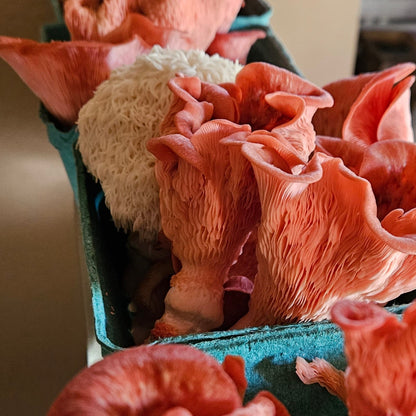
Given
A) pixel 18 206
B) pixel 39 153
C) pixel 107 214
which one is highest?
pixel 107 214

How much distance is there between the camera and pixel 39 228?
135 cm

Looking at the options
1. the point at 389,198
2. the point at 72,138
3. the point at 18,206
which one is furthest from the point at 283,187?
the point at 18,206

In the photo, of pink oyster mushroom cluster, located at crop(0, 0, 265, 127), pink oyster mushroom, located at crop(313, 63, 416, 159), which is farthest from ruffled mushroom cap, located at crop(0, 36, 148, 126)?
pink oyster mushroom, located at crop(313, 63, 416, 159)

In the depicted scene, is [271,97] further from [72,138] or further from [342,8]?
[342,8]

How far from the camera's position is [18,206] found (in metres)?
→ 1.36

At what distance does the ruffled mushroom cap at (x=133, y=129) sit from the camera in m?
0.65

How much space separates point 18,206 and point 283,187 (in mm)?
1097

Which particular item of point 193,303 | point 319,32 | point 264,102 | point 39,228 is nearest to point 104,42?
point 264,102

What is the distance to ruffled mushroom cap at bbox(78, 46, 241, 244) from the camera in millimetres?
646

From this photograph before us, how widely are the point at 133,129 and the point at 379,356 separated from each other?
45 centimetres

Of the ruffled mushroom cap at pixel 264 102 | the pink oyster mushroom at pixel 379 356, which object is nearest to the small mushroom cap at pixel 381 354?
the pink oyster mushroom at pixel 379 356

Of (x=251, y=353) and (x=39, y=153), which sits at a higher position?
(x=251, y=353)

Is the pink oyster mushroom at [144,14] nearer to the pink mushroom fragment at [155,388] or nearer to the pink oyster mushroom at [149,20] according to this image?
the pink oyster mushroom at [149,20]

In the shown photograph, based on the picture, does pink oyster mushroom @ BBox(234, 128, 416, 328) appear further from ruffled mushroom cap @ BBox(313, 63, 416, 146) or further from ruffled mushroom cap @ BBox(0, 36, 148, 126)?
ruffled mushroom cap @ BBox(0, 36, 148, 126)
